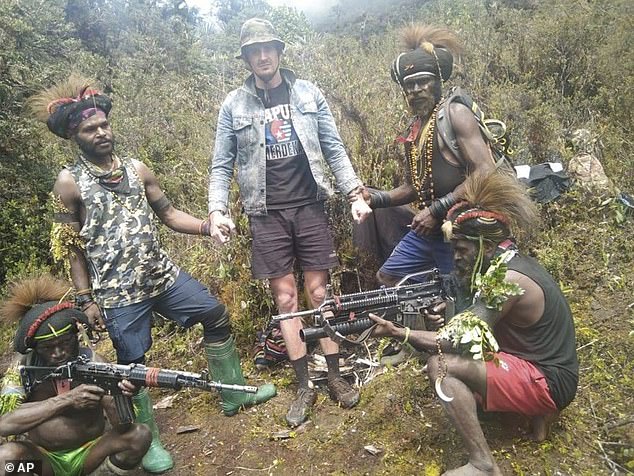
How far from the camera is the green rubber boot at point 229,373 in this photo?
3.54 meters

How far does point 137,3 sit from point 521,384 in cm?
2075

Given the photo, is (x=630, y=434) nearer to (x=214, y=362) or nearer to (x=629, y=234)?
(x=629, y=234)

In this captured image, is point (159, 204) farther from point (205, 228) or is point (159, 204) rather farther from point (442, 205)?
point (442, 205)

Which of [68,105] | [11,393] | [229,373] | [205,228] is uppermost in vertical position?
[68,105]

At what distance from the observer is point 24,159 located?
691cm

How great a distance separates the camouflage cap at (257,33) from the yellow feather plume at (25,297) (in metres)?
1.90

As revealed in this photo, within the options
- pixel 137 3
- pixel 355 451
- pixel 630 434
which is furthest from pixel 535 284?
pixel 137 3

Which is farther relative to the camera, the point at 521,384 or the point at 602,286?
the point at 602,286

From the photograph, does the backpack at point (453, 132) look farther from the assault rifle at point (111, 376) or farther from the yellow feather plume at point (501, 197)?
the assault rifle at point (111, 376)

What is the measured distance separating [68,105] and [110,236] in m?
0.79

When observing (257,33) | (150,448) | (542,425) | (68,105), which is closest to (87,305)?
(150,448)

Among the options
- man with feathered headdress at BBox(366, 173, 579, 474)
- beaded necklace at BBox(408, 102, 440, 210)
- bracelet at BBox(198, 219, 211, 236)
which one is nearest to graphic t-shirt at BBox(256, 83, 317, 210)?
bracelet at BBox(198, 219, 211, 236)

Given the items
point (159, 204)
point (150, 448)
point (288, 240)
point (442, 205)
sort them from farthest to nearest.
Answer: point (288, 240) → point (159, 204) → point (150, 448) → point (442, 205)

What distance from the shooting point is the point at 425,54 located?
10.5ft
